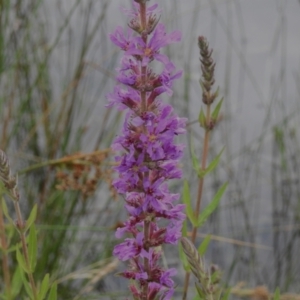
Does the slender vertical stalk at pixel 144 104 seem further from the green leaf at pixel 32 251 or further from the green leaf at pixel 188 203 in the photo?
the green leaf at pixel 188 203

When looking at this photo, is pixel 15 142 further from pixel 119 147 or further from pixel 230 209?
pixel 119 147

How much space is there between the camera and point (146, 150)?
0.94 metres

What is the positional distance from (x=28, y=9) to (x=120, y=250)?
2.44m

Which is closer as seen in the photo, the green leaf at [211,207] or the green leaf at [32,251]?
the green leaf at [32,251]

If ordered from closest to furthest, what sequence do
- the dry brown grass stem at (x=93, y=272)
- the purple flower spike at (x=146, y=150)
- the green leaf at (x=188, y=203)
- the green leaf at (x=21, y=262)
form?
the purple flower spike at (x=146, y=150), the green leaf at (x=21, y=262), the green leaf at (x=188, y=203), the dry brown grass stem at (x=93, y=272)

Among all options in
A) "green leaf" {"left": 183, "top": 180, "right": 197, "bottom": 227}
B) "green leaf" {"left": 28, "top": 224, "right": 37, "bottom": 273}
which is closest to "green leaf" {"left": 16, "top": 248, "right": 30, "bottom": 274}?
"green leaf" {"left": 28, "top": 224, "right": 37, "bottom": 273}

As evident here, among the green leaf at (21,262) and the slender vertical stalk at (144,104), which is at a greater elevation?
the slender vertical stalk at (144,104)

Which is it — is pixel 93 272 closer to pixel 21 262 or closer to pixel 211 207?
pixel 211 207

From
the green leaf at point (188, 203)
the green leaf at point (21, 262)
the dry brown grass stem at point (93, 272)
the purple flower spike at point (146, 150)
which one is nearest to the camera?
the purple flower spike at point (146, 150)

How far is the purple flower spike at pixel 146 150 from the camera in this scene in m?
0.96

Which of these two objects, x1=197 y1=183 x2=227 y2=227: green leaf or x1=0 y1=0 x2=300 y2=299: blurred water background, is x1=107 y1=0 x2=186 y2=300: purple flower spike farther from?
x1=0 y1=0 x2=300 y2=299: blurred water background

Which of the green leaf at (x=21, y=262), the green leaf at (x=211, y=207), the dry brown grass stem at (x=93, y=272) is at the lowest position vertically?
the dry brown grass stem at (x=93, y=272)

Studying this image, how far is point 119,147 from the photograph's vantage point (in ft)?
3.31

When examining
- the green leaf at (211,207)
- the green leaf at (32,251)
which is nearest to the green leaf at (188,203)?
the green leaf at (211,207)
